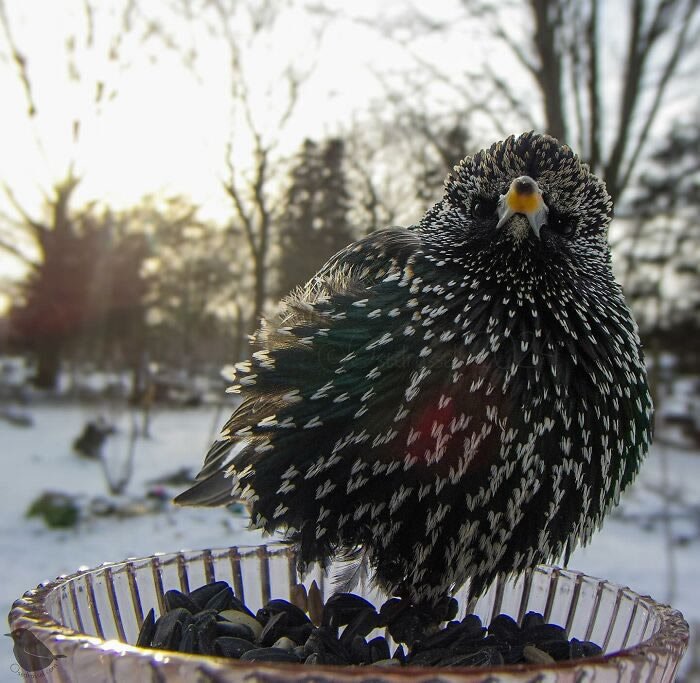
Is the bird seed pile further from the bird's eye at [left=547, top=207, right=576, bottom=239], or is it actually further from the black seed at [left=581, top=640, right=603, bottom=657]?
the bird's eye at [left=547, top=207, right=576, bottom=239]

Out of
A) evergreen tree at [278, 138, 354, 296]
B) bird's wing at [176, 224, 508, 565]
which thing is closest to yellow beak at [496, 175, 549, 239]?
bird's wing at [176, 224, 508, 565]

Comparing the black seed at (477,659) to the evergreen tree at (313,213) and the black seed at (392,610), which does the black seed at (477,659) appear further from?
the evergreen tree at (313,213)

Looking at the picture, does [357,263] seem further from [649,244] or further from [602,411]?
[649,244]

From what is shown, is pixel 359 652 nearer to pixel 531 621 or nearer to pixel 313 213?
pixel 531 621

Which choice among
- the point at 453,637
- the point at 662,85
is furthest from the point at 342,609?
the point at 662,85

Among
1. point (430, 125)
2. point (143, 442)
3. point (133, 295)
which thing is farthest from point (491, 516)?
point (133, 295)

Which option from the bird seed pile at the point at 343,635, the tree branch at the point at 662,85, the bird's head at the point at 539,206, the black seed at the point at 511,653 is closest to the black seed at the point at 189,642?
the bird seed pile at the point at 343,635

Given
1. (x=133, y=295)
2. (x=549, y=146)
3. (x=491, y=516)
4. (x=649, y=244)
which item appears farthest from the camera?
(x=133, y=295)

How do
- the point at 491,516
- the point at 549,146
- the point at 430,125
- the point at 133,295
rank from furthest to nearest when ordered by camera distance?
the point at 133,295, the point at 430,125, the point at 549,146, the point at 491,516
